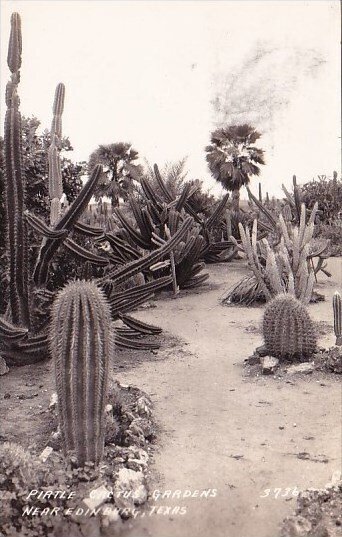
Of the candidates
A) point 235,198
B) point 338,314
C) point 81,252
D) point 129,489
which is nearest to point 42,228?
point 81,252

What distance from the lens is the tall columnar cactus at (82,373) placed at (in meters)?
3.97

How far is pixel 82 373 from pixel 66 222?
294cm

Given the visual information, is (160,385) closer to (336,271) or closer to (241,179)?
(336,271)

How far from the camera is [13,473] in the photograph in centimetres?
359

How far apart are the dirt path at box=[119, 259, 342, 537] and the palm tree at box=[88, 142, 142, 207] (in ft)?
62.1

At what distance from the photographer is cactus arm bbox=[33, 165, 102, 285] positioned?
6.50 meters

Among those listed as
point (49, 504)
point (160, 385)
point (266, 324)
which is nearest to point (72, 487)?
point (49, 504)

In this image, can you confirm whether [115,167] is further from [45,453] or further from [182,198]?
[45,453]

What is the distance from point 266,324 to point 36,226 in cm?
271

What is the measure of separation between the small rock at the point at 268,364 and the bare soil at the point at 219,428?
0.29 feet

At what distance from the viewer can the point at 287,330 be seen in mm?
6734

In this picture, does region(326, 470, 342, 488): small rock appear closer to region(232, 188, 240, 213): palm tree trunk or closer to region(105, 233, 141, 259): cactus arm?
region(105, 233, 141, 259): cactus arm

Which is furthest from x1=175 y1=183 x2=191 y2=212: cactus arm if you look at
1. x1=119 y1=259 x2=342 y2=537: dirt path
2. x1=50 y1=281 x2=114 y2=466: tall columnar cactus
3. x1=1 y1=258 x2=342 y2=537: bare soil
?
x1=50 y1=281 x2=114 y2=466: tall columnar cactus

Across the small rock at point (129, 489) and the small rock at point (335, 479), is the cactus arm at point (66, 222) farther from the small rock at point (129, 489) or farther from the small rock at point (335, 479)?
the small rock at point (335, 479)
